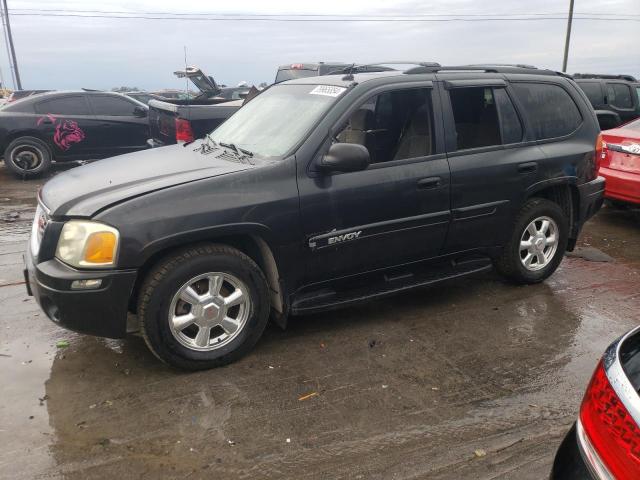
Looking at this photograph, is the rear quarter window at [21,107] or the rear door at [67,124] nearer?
the rear quarter window at [21,107]

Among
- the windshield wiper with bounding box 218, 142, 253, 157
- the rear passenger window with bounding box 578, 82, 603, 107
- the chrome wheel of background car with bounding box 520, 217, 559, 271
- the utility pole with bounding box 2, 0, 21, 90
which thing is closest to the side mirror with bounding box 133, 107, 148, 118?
the windshield wiper with bounding box 218, 142, 253, 157

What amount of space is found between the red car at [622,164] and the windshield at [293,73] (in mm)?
5026

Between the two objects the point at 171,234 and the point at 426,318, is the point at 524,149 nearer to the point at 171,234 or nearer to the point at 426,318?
the point at 426,318

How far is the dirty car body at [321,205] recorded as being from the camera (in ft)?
10.4

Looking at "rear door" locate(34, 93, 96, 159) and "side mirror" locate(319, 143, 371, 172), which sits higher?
"side mirror" locate(319, 143, 371, 172)

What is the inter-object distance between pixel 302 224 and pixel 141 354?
Answer: 55.2 inches

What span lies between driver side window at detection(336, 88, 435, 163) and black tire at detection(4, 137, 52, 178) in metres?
7.89

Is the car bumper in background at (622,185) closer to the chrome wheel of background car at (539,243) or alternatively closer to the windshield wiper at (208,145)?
the chrome wheel of background car at (539,243)

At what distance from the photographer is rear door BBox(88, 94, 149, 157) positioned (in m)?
10.6

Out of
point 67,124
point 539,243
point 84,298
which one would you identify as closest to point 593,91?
point 539,243

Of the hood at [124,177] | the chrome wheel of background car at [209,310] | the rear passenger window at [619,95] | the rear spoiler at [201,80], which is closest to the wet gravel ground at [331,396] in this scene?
the chrome wheel of background car at [209,310]

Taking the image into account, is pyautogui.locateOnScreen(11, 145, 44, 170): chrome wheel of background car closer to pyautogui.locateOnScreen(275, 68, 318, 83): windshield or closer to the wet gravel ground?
pyautogui.locateOnScreen(275, 68, 318, 83): windshield

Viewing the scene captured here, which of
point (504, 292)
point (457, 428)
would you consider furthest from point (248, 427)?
point (504, 292)

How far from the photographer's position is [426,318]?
4316 millimetres
